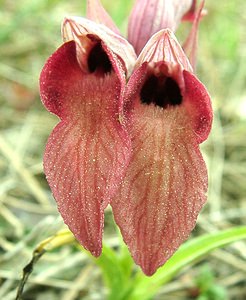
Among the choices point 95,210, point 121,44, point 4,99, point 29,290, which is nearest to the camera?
point 95,210

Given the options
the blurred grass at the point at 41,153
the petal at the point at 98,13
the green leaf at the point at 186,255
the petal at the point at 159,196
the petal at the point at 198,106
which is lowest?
the blurred grass at the point at 41,153

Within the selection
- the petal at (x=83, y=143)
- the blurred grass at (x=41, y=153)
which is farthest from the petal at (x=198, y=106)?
the blurred grass at (x=41, y=153)

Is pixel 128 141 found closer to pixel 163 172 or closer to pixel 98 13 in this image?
pixel 163 172

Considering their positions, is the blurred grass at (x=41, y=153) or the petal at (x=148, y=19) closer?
the petal at (x=148, y=19)

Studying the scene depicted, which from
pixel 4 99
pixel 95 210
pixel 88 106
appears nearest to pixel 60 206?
pixel 95 210

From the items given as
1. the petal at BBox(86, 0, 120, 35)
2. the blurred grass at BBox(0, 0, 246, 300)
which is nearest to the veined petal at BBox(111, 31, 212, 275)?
the petal at BBox(86, 0, 120, 35)

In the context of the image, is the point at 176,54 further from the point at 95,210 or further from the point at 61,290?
the point at 61,290

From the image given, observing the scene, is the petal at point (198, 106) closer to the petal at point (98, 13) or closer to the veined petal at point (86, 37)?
the veined petal at point (86, 37)
